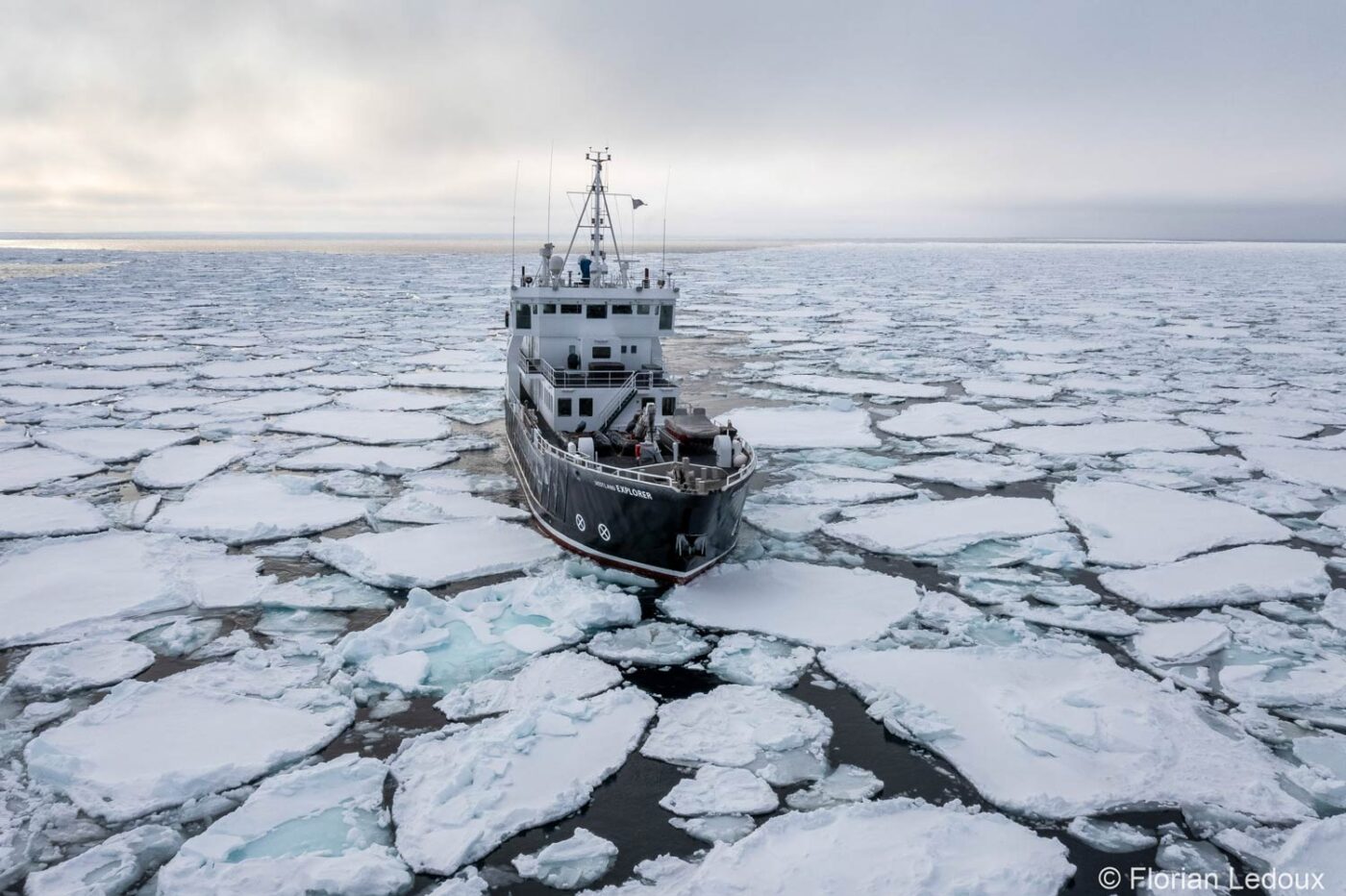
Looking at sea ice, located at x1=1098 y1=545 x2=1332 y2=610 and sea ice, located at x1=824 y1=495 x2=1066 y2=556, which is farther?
sea ice, located at x1=824 y1=495 x2=1066 y2=556

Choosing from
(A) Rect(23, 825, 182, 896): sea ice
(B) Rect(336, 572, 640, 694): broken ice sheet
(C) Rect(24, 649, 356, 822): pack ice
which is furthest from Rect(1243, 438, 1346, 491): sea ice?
(A) Rect(23, 825, 182, 896): sea ice

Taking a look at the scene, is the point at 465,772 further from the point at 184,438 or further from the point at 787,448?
the point at 184,438

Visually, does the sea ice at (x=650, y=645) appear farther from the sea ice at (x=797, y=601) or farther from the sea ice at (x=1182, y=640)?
the sea ice at (x=1182, y=640)

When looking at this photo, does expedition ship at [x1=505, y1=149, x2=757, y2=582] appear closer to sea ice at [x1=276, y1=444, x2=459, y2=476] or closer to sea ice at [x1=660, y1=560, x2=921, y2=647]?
sea ice at [x1=660, y1=560, x2=921, y2=647]

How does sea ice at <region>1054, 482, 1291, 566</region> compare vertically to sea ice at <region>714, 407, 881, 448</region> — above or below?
below

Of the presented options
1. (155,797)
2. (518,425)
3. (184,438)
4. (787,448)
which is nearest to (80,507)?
(184,438)

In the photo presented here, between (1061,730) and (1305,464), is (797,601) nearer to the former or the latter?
(1061,730)
